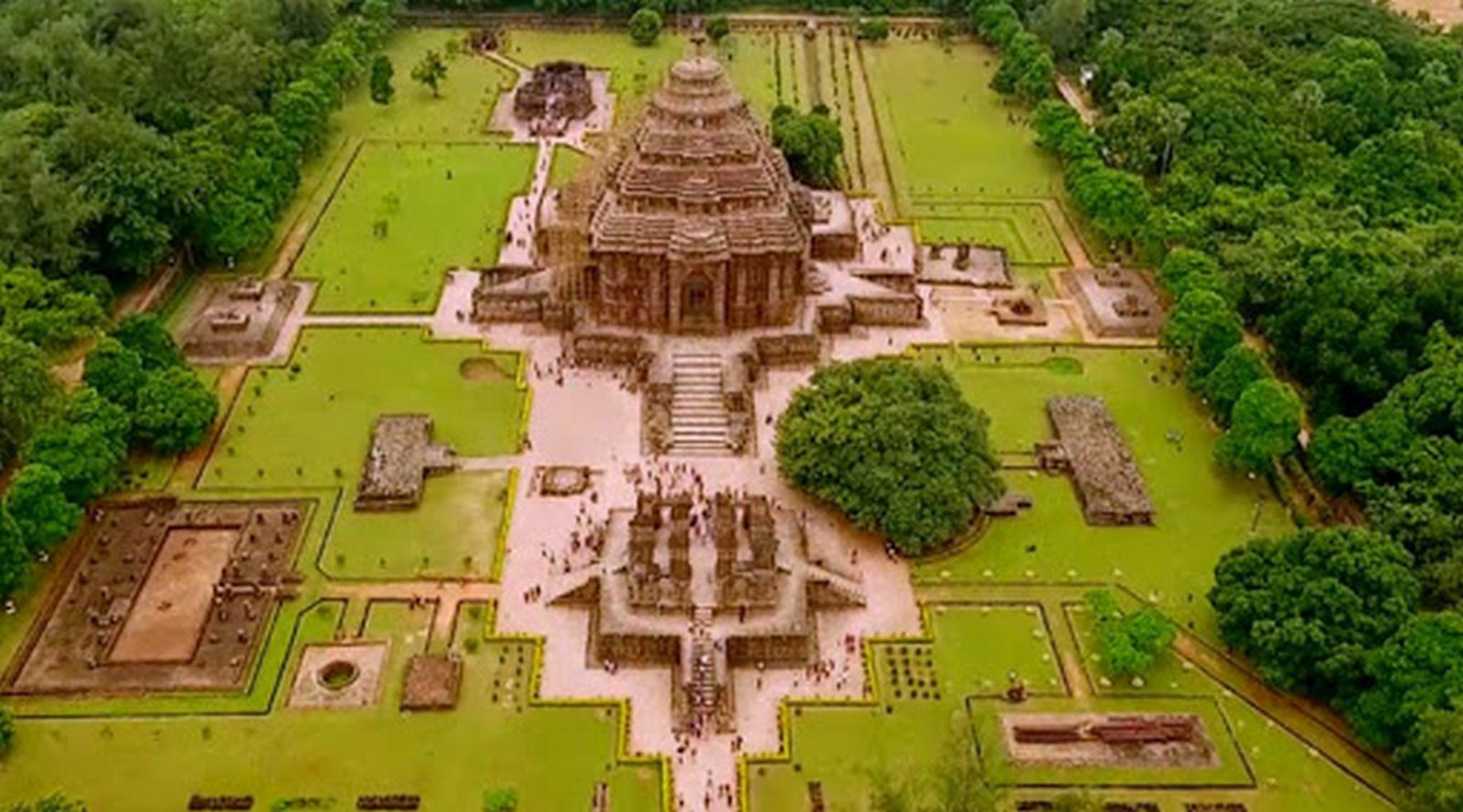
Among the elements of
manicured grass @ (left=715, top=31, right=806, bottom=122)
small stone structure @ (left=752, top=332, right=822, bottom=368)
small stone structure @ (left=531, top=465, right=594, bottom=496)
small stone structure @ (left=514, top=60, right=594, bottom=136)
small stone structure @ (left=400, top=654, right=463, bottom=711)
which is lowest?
small stone structure @ (left=400, top=654, right=463, bottom=711)

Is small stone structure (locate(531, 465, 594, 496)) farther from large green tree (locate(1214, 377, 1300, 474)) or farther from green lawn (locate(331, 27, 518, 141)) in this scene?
green lawn (locate(331, 27, 518, 141))

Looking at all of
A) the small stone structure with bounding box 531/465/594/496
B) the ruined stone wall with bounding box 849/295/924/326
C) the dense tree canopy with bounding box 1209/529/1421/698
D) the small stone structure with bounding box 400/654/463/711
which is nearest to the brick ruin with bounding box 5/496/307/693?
the small stone structure with bounding box 400/654/463/711

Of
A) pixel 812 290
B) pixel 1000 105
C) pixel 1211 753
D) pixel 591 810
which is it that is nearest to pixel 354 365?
pixel 812 290

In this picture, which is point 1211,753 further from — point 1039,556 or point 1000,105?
point 1000,105

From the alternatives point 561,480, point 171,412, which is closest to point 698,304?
point 561,480

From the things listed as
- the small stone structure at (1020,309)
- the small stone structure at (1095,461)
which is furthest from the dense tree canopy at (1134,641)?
the small stone structure at (1020,309)

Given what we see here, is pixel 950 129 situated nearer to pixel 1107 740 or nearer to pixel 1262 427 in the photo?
pixel 1262 427

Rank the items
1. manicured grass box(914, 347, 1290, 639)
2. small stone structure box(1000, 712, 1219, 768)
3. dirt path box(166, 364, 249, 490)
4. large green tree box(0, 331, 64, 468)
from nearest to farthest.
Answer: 1. small stone structure box(1000, 712, 1219, 768)
2. large green tree box(0, 331, 64, 468)
3. manicured grass box(914, 347, 1290, 639)
4. dirt path box(166, 364, 249, 490)
